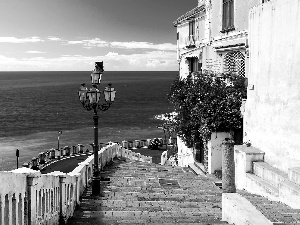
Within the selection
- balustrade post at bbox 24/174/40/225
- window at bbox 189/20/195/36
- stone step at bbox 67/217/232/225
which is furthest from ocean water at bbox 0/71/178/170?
balustrade post at bbox 24/174/40/225

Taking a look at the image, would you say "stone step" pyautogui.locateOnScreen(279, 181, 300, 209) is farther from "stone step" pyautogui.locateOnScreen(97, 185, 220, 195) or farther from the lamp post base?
the lamp post base

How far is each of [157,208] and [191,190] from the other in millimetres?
3346

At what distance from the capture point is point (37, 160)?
132ft

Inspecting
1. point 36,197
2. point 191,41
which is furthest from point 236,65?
point 36,197

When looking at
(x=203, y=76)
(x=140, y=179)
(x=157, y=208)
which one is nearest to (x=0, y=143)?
(x=203, y=76)

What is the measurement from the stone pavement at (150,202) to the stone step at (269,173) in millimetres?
1539

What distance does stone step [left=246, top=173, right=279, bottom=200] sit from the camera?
12391 mm

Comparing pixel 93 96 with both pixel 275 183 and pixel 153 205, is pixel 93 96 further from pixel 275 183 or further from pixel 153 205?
pixel 275 183

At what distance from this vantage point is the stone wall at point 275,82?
12844 millimetres

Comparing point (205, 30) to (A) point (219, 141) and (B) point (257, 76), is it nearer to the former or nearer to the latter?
(A) point (219, 141)

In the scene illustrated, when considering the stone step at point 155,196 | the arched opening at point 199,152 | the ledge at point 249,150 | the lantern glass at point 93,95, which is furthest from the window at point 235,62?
the lantern glass at point 93,95

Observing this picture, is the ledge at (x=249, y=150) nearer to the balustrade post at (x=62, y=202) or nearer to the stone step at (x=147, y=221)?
the stone step at (x=147, y=221)

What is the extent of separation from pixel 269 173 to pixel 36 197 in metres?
8.34

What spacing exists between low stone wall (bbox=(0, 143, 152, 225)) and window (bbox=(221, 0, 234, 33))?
15.7 m
